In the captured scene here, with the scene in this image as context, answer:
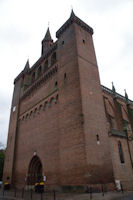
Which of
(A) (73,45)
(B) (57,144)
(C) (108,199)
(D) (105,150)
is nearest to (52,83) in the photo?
(A) (73,45)

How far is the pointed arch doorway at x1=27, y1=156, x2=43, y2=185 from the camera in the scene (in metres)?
22.6

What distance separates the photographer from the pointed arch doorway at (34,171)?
74.3 feet

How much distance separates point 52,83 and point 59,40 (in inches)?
265

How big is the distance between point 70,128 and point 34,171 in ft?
33.8

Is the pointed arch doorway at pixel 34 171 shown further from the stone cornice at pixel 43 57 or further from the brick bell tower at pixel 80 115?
the stone cornice at pixel 43 57

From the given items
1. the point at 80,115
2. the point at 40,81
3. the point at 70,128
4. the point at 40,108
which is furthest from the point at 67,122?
the point at 40,81

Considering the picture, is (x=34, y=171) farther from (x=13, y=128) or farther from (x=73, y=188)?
(x=13, y=128)

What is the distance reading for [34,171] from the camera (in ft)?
75.3

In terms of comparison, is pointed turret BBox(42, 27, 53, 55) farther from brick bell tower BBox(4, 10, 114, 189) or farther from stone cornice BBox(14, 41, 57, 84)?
brick bell tower BBox(4, 10, 114, 189)

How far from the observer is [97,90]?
20062mm

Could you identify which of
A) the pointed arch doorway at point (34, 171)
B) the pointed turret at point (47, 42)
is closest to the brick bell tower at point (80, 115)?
the pointed arch doorway at point (34, 171)

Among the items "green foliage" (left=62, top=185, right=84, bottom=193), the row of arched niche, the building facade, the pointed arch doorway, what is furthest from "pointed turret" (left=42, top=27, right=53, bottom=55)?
"green foliage" (left=62, top=185, right=84, bottom=193)

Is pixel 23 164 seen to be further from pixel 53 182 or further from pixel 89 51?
pixel 89 51

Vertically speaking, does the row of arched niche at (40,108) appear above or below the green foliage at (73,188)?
above
